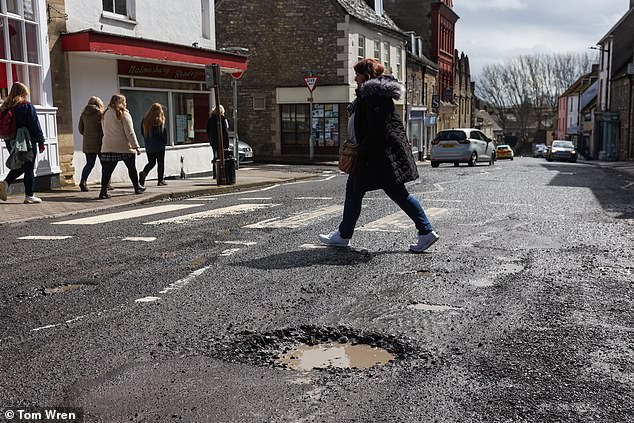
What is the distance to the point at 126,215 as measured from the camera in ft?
32.4

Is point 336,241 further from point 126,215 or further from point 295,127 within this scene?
point 295,127

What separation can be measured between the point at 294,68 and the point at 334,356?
29.6 metres

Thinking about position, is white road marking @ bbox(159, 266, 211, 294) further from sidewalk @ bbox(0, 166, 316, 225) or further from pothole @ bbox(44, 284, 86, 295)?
sidewalk @ bbox(0, 166, 316, 225)

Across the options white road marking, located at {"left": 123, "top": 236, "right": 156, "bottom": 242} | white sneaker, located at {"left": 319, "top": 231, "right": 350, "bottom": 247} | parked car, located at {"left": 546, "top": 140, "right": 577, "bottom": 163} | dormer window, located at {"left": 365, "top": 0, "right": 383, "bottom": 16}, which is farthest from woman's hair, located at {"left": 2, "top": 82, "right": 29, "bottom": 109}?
parked car, located at {"left": 546, "top": 140, "right": 577, "bottom": 163}

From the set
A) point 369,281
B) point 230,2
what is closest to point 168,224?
point 369,281

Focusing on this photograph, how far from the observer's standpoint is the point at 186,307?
15.9 feet

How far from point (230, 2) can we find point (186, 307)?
30513mm

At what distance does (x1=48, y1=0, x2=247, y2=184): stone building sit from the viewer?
13.9 m

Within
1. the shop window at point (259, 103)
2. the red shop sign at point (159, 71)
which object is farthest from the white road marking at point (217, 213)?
the shop window at point (259, 103)

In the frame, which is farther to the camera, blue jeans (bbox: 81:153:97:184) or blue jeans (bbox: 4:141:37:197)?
blue jeans (bbox: 81:153:97:184)

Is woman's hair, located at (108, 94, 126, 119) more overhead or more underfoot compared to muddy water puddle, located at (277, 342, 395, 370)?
more overhead

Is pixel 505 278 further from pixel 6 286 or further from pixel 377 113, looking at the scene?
pixel 6 286

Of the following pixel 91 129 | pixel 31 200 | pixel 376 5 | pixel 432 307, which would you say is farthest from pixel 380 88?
pixel 376 5

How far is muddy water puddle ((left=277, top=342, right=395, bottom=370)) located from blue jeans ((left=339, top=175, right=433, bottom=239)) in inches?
117
